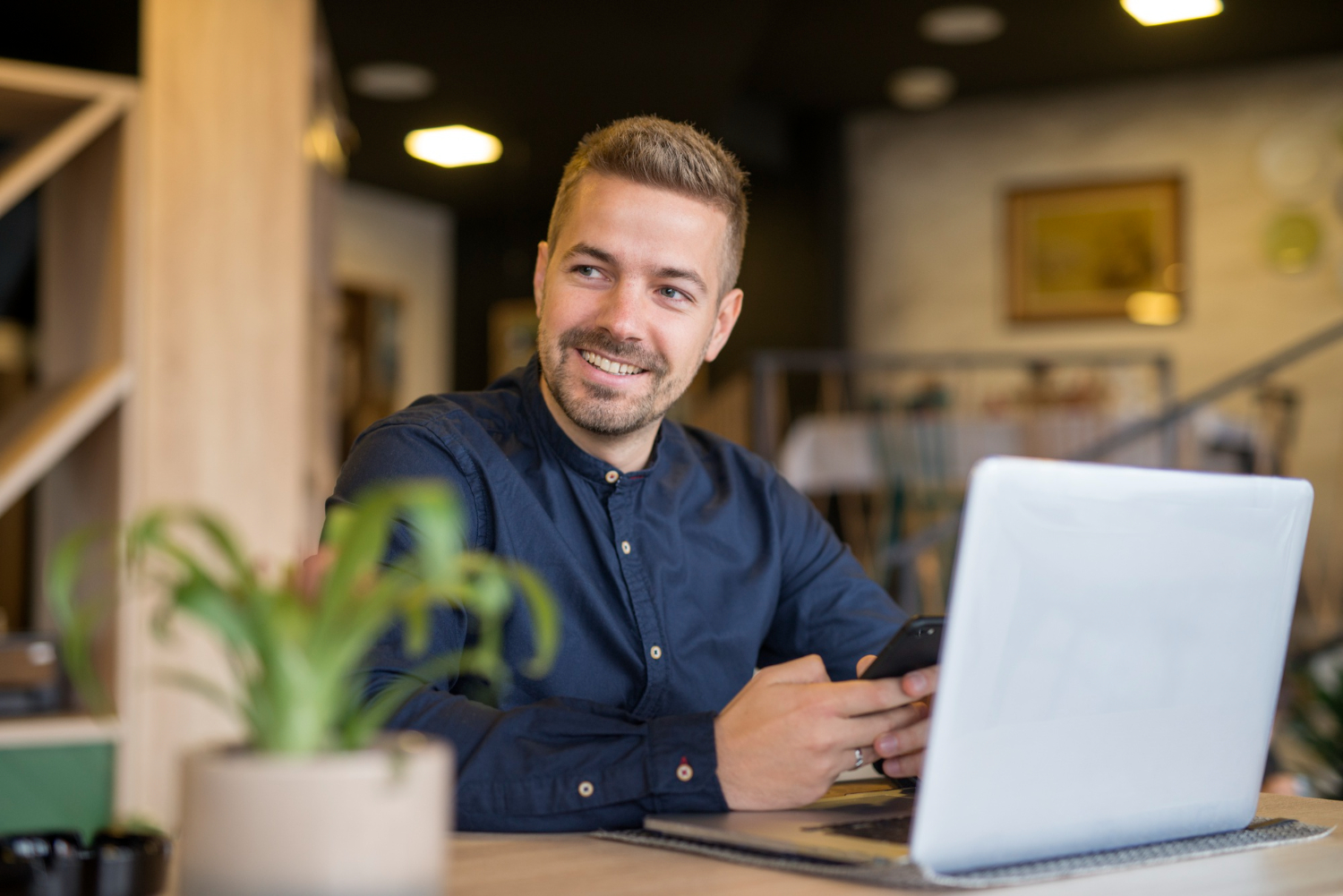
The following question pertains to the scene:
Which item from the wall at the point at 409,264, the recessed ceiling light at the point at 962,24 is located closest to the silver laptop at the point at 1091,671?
the recessed ceiling light at the point at 962,24

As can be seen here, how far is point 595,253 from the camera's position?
1425 mm

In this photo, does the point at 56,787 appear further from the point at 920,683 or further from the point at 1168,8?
the point at 1168,8

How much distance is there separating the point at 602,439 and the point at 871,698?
1.96 ft

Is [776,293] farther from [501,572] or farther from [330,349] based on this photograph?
[501,572]

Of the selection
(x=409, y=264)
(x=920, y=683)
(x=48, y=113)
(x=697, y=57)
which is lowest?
(x=920, y=683)

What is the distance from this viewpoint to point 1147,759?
2.82 feet

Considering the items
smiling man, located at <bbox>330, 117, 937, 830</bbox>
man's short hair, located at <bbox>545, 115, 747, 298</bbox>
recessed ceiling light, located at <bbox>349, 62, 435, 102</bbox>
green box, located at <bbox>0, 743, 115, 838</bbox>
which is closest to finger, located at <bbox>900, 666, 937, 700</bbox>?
smiling man, located at <bbox>330, 117, 937, 830</bbox>

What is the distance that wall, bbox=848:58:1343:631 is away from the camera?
6691 millimetres

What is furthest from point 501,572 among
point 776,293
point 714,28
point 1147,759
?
point 776,293

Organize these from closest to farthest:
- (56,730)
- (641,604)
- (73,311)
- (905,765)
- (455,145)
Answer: (905,765) < (641,604) < (56,730) < (73,311) < (455,145)

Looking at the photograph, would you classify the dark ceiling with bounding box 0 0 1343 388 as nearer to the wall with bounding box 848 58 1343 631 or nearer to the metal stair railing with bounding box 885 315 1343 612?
the wall with bounding box 848 58 1343 631

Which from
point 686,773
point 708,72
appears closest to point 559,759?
point 686,773

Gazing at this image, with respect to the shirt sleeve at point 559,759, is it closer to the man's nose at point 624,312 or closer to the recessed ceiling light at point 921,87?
the man's nose at point 624,312

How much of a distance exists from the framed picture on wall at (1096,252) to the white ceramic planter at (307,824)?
7.04 meters
